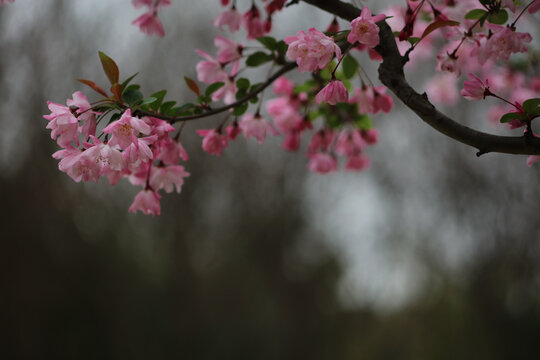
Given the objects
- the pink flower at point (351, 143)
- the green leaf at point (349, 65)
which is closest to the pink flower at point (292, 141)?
the pink flower at point (351, 143)

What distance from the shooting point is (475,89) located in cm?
82

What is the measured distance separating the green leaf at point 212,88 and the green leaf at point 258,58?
11 cm

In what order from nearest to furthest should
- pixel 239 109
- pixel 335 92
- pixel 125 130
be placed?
pixel 125 130 < pixel 335 92 < pixel 239 109

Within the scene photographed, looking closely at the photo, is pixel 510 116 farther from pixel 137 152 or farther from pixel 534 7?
pixel 137 152

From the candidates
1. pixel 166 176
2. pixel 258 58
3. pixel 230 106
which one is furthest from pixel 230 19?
pixel 166 176

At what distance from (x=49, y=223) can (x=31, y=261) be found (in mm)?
329

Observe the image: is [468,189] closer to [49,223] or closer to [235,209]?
[235,209]

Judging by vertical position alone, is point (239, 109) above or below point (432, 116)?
above

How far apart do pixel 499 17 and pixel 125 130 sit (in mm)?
731

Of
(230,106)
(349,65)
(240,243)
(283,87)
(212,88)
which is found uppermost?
(240,243)

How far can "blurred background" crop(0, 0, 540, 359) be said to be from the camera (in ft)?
11.2

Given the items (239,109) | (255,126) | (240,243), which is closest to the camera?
(239,109)

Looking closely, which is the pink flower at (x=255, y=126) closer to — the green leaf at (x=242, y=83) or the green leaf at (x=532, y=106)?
the green leaf at (x=242, y=83)

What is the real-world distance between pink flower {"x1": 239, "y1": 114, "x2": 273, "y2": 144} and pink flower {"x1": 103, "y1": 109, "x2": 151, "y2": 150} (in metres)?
0.46
